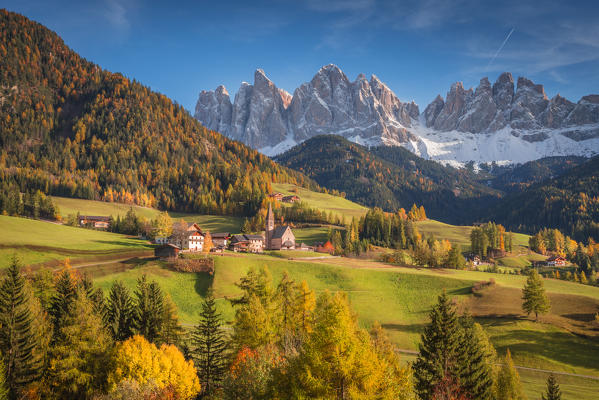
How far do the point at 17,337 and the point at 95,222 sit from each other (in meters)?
95.2

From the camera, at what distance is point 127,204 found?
533 ft

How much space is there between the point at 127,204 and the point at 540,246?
17945 centimetres

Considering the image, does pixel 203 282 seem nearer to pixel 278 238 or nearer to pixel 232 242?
pixel 232 242

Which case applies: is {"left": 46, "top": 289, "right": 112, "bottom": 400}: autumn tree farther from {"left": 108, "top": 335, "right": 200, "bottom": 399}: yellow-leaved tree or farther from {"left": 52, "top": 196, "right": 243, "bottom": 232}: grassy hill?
{"left": 52, "top": 196, "right": 243, "bottom": 232}: grassy hill

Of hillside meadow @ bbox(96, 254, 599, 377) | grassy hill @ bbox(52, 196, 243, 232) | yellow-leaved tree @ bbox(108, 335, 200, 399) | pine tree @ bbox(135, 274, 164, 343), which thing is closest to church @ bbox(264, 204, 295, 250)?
grassy hill @ bbox(52, 196, 243, 232)

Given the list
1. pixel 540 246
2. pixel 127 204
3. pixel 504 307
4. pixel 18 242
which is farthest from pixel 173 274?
pixel 540 246

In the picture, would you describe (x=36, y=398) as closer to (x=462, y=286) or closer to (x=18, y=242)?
(x=18, y=242)

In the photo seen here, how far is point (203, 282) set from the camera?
230 feet

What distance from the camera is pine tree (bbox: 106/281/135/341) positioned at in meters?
41.8

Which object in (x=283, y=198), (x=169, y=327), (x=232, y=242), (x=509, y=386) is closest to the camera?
(x=509, y=386)

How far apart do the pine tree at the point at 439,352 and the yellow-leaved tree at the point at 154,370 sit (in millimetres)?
20155

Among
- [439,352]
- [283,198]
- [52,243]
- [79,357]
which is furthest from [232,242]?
[283,198]

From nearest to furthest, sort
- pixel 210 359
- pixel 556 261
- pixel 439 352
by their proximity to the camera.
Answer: pixel 439 352
pixel 210 359
pixel 556 261

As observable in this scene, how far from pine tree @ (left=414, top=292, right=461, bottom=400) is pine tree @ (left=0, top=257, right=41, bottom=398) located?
34.4m
